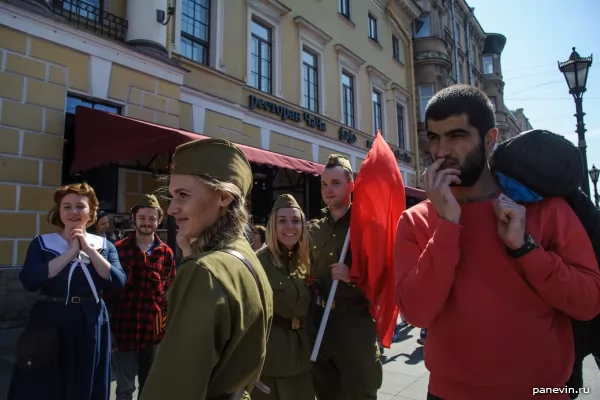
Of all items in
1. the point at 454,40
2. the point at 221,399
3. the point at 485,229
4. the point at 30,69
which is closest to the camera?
the point at 221,399

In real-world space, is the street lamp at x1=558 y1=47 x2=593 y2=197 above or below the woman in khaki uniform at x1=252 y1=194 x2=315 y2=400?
above

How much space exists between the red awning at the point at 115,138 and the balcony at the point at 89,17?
1.68 metres

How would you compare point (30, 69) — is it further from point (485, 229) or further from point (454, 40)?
point (454, 40)

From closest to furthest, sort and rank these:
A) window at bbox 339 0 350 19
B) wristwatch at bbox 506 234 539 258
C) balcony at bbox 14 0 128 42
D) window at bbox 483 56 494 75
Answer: wristwatch at bbox 506 234 539 258, balcony at bbox 14 0 128 42, window at bbox 339 0 350 19, window at bbox 483 56 494 75

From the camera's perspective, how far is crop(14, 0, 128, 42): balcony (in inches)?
253

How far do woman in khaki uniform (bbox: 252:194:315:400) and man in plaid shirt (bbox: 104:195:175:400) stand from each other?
1.33 meters

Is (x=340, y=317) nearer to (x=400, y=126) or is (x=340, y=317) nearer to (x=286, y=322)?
(x=286, y=322)

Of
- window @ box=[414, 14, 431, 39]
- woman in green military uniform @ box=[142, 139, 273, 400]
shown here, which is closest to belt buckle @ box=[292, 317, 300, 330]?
woman in green military uniform @ box=[142, 139, 273, 400]

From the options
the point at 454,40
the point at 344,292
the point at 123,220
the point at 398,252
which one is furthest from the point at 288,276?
Result: the point at 454,40

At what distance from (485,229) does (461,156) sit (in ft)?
0.97

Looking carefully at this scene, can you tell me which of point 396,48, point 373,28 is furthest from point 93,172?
point 396,48

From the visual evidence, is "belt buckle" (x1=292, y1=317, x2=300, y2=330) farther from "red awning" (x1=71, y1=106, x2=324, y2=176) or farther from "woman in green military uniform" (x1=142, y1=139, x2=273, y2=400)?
"red awning" (x1=71, y1=106, x2=324, y2=176)

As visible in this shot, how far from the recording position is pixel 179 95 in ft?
26.1

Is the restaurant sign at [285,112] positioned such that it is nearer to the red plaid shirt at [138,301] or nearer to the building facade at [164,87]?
the building facade at [164,87]
